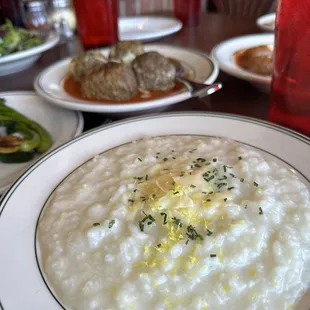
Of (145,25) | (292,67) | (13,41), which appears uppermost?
(292,67)

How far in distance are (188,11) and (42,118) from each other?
63.9 inches

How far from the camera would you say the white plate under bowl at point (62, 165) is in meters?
0.76

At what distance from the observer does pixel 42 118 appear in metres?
1.64

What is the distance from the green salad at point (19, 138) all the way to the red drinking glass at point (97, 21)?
2.91 feet

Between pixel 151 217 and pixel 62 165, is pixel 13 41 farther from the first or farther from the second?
pixel 151 217

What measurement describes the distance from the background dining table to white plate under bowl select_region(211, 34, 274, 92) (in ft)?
0.29

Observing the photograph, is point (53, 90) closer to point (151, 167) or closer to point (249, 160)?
point (151, 167)

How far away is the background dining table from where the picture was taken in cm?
155

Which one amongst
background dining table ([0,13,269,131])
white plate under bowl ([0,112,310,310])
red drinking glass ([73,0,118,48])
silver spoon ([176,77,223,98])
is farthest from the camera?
red drinking glass ([73,0,118,48])

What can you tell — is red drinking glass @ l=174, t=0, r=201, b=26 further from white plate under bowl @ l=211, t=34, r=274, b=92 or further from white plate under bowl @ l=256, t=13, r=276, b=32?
white plate under bowl @ l=211, t=34, r=274, b=92

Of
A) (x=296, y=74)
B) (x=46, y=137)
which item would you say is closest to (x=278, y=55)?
(x=296, y=74)

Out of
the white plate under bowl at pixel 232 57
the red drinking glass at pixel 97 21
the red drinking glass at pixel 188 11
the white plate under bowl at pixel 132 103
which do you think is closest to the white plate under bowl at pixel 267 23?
the white plate under bowl at pixel 232 57

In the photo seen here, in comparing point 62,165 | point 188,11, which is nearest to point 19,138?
point 62,165

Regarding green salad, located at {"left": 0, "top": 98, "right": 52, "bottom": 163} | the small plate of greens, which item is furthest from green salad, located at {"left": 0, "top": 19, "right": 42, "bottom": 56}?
green salad, located at {"left": 0, "top": 98, "right": 52, "bottom": 163}
